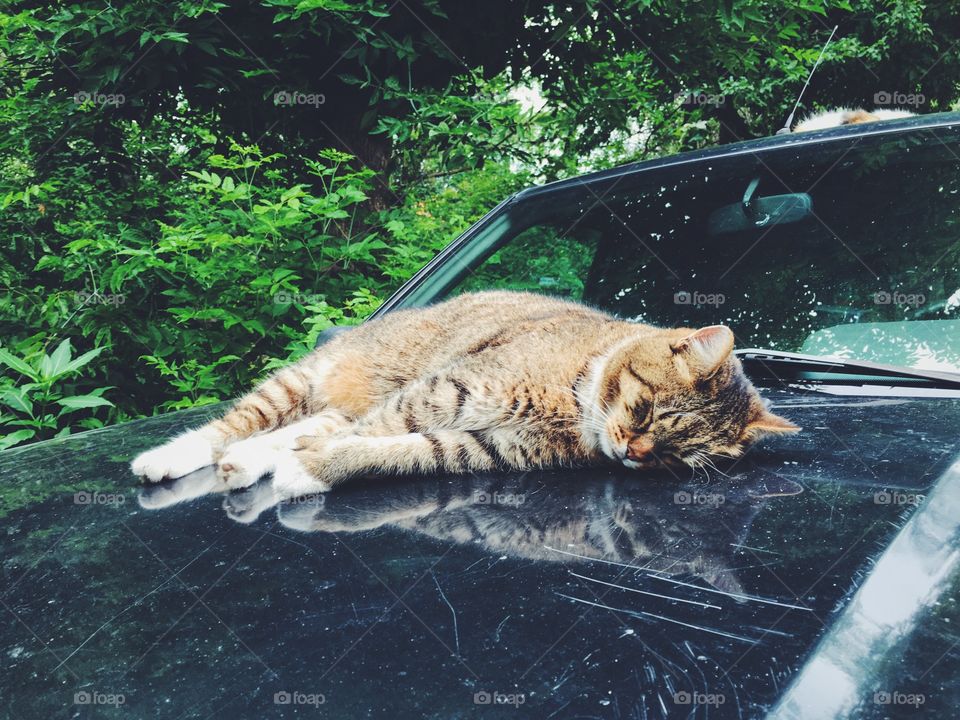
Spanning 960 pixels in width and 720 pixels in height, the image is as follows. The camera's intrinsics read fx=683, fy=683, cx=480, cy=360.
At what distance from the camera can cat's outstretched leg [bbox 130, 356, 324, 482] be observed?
1819mm

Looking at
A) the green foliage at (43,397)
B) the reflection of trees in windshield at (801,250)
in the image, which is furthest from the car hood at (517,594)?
Result: the green foliage at (43,397)

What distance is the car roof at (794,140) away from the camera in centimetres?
219

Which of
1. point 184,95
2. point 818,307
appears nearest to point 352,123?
point 184,95

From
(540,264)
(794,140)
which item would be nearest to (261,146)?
(540,264)

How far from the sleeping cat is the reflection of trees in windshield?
0.76ft

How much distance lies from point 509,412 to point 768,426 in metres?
0.69

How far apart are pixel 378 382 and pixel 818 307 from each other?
5.01ft

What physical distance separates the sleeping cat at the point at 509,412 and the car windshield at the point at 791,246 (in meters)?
0.24

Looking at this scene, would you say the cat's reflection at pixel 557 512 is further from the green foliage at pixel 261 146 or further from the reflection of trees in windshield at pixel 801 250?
the green foliage at pixel 261 146

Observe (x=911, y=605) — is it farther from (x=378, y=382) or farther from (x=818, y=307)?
(x=378, y=382)

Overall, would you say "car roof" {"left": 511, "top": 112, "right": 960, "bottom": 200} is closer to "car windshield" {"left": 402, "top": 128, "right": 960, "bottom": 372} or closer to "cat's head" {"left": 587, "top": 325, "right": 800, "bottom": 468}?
"car windshield" {"left": 402, "top": 128, "right": 960, "bottom": 372}

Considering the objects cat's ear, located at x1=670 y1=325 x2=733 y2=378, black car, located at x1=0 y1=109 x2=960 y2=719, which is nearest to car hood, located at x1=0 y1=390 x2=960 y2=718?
black car, located at x1=0 y1=109 x2=960 y2=719

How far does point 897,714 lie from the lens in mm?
723

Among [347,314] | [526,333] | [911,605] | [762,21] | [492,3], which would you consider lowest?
[347,314]
